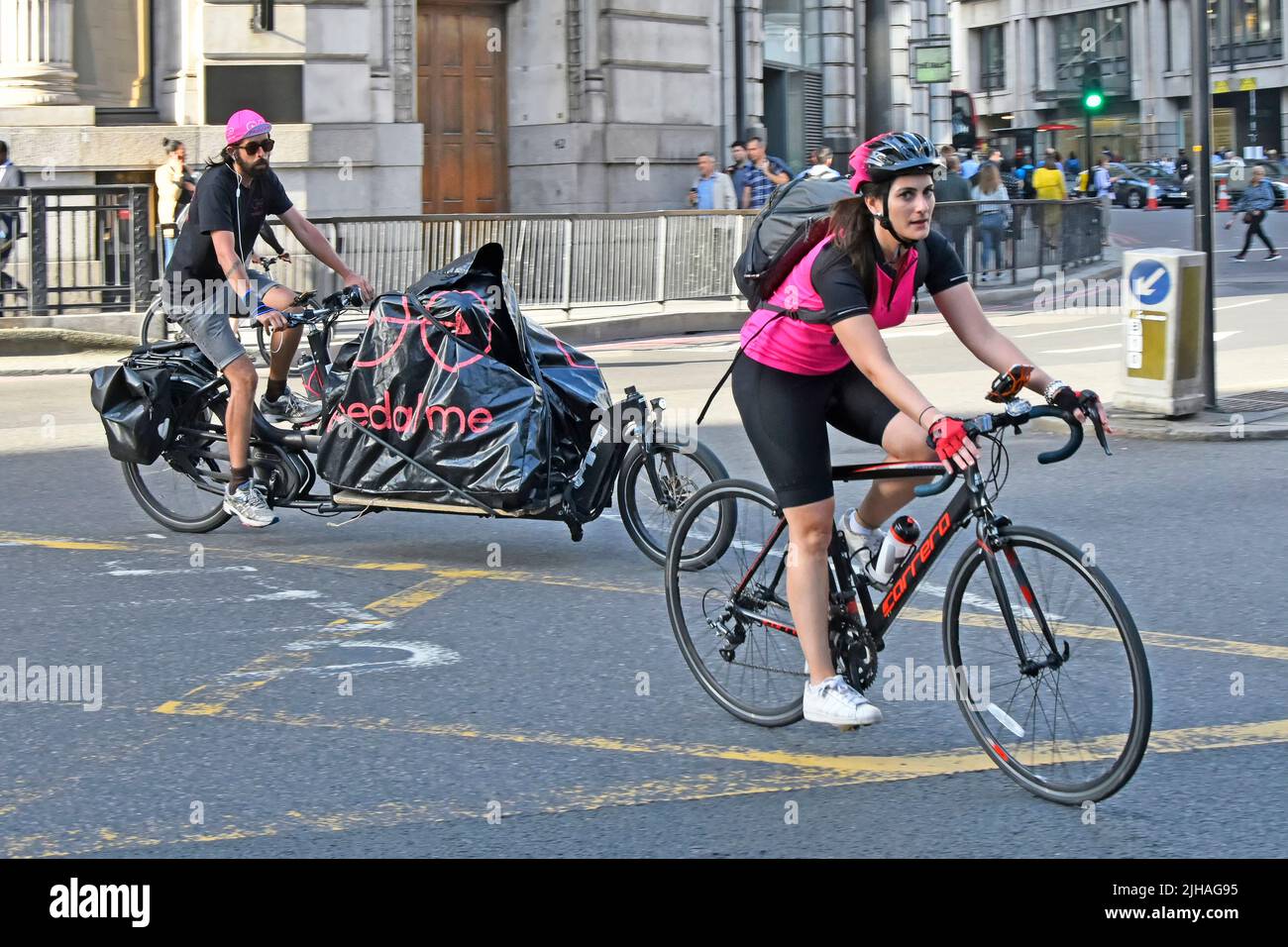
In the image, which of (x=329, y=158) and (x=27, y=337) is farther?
(x=329, y=158)

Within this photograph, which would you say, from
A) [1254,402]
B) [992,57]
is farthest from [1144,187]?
[1254,402]

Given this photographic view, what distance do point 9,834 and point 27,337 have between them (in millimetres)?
13527

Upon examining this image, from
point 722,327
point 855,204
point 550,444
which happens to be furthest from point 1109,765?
point 722,327

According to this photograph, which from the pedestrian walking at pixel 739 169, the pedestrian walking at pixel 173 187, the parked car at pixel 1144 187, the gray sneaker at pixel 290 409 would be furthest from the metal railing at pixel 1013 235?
the parked car at pixel 1144 187

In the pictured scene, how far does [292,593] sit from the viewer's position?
24.3 ft

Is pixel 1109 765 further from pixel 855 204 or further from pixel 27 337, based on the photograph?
pixel 27 337

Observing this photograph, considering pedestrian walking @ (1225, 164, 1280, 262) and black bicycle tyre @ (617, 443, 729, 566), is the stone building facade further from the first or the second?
black bicycle tyre @ (617, 443, 729, 566)

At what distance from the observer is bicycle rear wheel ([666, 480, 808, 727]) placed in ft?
17.9

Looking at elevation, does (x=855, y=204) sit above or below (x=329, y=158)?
below

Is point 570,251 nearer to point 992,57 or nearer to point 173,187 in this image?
point 173,187

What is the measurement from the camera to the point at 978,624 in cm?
486

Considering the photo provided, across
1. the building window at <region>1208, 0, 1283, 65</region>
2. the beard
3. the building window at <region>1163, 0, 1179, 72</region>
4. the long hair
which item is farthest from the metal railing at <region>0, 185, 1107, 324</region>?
the building window at <region>1163, 0, 1179, 72</region>

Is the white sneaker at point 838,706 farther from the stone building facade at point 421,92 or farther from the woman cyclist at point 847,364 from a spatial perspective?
the stone building facade at point 421,92

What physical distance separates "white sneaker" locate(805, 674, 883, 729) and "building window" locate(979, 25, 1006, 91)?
88199 mm
